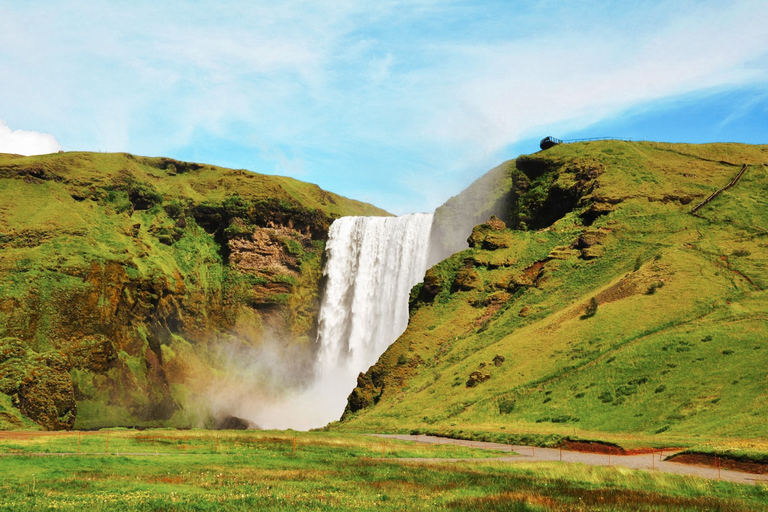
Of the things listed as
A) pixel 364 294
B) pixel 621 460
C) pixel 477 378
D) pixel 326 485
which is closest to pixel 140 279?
pixel 364 294

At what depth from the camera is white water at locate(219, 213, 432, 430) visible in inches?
4117

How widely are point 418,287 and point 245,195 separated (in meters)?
50.1

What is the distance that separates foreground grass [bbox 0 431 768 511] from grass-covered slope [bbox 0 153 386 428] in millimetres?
41941

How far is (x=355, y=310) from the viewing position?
112 metres

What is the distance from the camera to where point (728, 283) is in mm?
63375

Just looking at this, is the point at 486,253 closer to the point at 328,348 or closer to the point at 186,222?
the point at 328,348

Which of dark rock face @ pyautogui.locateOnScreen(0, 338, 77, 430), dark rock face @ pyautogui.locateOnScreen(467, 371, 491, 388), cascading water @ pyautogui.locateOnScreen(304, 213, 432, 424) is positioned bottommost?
dark rock face @ pyautogui.locateOnScreen(0, 338, 77, 430)

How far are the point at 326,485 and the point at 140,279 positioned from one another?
84.1 meters

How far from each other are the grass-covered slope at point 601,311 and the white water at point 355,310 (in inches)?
583

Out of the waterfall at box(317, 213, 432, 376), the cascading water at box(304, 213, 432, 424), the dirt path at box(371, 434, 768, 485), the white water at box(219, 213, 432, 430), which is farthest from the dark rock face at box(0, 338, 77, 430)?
the dirt path at box(371, 434, 768, 485)

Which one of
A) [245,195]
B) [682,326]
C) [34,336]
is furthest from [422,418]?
[245,195]

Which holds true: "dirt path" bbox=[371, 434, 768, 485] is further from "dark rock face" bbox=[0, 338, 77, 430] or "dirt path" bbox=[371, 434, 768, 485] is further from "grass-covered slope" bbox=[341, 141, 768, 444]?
"dark rock face" bbox=[0, 338, 77, 430]

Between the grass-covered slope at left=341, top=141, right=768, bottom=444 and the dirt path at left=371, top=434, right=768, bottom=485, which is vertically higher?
the grass-covered slope at left=341, top=141, right=768, bottom=444

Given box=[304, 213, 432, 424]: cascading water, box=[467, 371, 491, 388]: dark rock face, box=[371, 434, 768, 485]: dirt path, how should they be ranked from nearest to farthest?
box=[371, 434, 768, 485]: dirt path, box=[467, 371, 491, 388]: dark rock face, box=[304, 213, 432, 424]: cascading water
